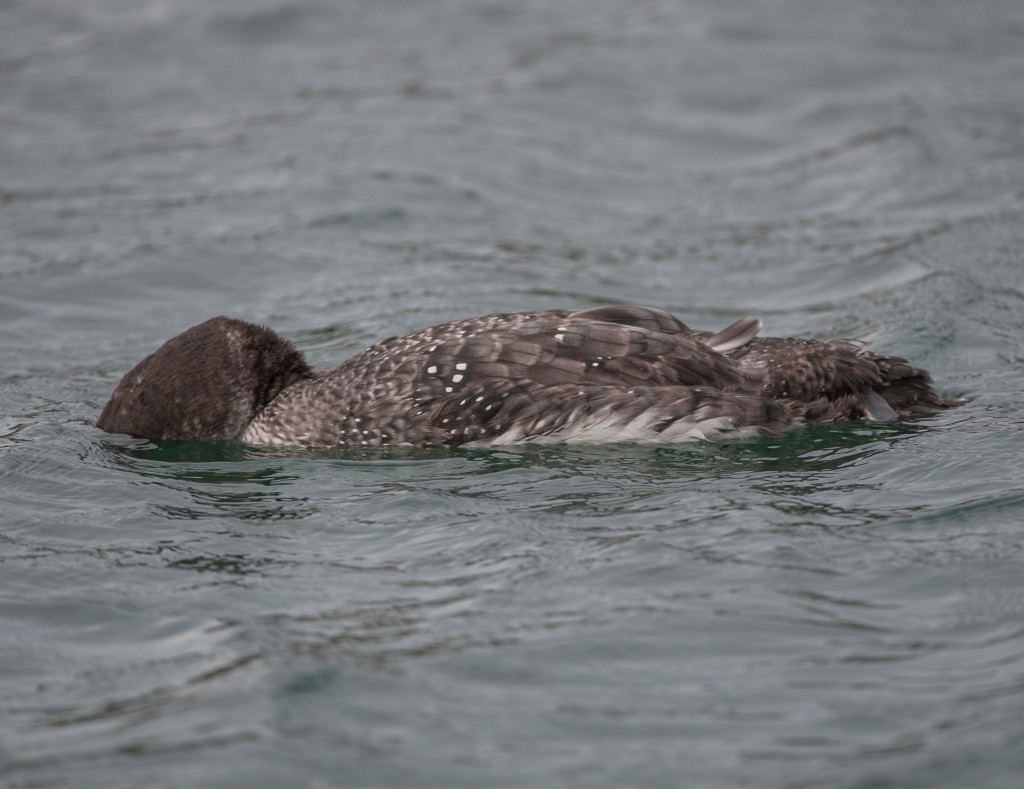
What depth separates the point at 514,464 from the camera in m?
7.25

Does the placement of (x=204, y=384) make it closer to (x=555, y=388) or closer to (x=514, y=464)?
(x=514, y=464)

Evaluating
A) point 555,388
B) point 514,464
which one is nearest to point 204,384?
point 514,464

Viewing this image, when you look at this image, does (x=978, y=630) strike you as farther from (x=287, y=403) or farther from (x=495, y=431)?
(x=287, y=403)

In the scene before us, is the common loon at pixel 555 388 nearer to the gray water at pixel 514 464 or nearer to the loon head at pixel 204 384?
the loon head at pixel 204 384

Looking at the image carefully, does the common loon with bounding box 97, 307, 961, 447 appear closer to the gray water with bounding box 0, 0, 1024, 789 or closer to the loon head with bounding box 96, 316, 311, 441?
the loon head with bounding box 96, 316, 311, 441

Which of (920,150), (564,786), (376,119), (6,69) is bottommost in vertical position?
(564,786)

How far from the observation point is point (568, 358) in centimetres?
735

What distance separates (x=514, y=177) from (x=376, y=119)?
2029mm

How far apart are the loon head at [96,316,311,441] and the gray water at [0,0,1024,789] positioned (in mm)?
193

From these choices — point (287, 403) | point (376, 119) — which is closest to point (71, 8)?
point (376, 119)

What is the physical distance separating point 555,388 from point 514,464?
438 mm

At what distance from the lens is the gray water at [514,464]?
16.0 feet

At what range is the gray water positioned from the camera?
489 centimetres

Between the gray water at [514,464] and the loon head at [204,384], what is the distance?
0.19 m
